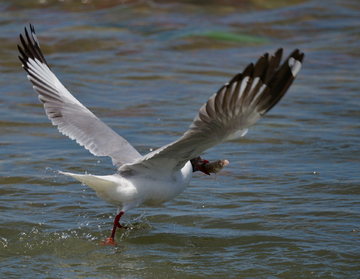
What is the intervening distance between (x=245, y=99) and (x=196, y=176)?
128 inches

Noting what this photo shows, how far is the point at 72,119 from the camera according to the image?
6031mm

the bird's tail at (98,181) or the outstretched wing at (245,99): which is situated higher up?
the outstretched wing at (245,99)

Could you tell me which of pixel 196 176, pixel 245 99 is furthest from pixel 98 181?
pixel 196 176

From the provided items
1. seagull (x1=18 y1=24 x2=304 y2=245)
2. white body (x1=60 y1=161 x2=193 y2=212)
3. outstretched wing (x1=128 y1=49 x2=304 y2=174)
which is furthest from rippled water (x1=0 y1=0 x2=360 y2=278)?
outstretched wing (x1=128 y1=49 x2=304 y2=174)

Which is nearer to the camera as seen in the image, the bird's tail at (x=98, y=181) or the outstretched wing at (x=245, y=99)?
the outstretched wing at (x=245, y=99)

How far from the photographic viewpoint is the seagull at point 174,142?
389cm

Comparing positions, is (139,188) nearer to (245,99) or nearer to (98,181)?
(98,181)

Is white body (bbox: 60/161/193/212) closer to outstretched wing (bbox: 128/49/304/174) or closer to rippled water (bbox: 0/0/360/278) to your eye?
rippled water (bbox: 0/0/360/278)

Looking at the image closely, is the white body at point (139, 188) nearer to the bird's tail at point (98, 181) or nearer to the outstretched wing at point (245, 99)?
the bird's tail at point (98, 181)

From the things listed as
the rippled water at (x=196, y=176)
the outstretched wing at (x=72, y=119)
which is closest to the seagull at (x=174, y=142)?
the outstretched wing at (x=72, y=119)

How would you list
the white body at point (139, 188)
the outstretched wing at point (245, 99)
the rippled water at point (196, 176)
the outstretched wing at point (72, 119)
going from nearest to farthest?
the outstretched wing at point (245, 99) → the rippled water at point (196, 176) → the white body at point (139, 188) → the outstretched wing at point (72, 119)

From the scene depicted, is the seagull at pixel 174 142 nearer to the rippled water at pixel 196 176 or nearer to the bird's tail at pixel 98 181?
the bird's tail at pixel 98 181


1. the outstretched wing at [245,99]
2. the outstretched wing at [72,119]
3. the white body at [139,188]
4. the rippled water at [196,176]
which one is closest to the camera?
the outstretched wing at [245,99]

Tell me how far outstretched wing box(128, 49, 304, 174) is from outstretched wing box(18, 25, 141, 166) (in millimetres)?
1582
